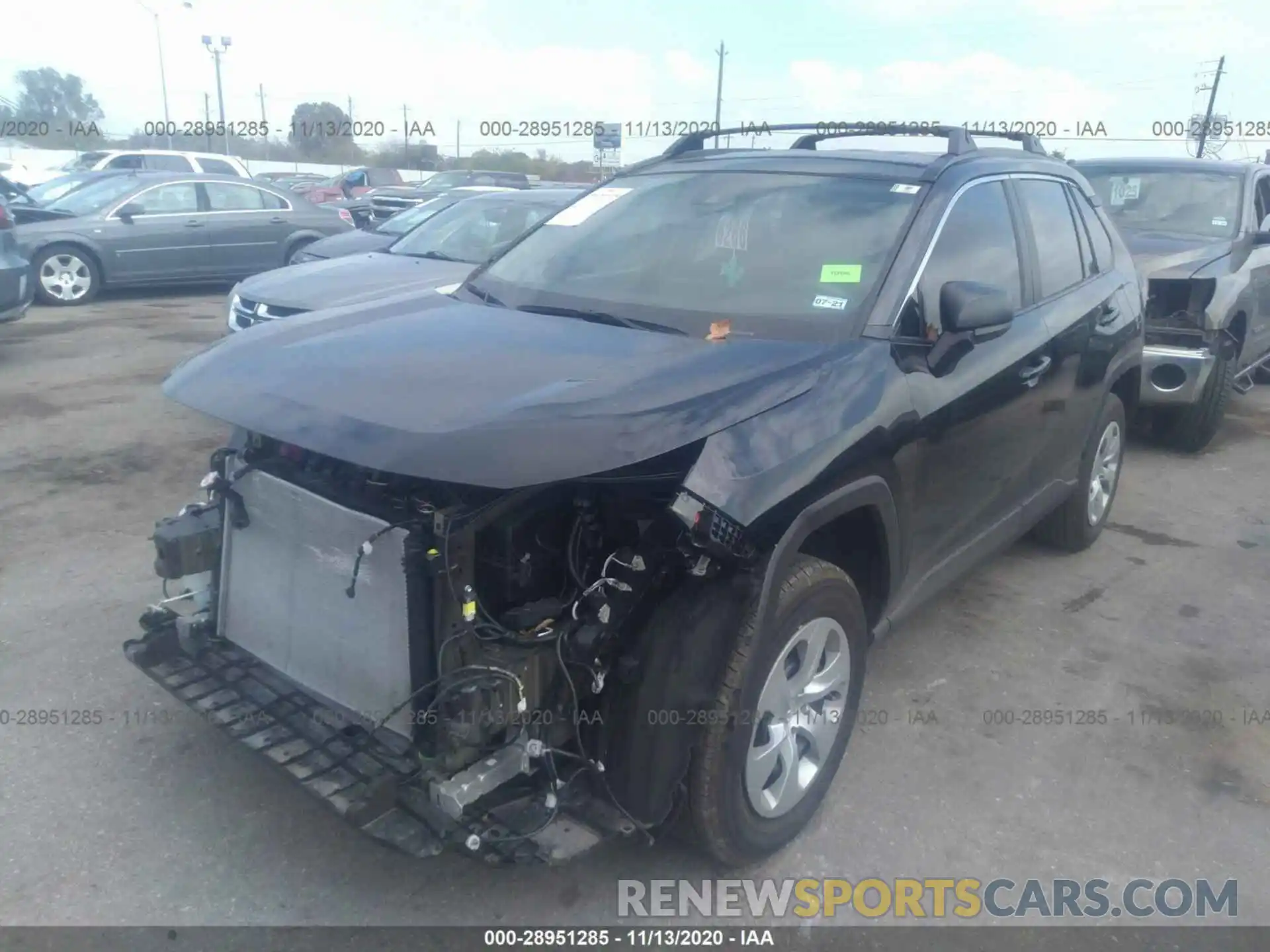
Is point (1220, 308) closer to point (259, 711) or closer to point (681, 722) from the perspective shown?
point (681, 722)

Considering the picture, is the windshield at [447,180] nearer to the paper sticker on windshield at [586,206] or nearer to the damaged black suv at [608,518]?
the paper sticker on windshield at [586,206]

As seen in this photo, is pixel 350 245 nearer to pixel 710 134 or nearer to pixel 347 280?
pixel 347 280

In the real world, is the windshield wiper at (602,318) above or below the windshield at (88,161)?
above

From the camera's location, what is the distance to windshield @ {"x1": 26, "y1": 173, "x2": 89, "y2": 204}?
14.3 meters

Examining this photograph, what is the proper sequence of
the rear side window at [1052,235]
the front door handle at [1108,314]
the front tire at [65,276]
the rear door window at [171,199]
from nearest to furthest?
the rear side window at [1052,235], the front door handle at [1108,314], the front tire at [65,276], the rear door window at [171,199]

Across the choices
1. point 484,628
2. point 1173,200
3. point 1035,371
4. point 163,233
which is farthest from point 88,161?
point 484,628

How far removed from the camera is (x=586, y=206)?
13.7ft

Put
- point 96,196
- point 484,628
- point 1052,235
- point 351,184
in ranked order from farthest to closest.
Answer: point 351,184 → point 96,196 → point 1052,235 → point 484,628

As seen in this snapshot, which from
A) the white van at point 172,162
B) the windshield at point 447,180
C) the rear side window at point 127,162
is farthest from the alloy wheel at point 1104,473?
the windshield at point 447,180

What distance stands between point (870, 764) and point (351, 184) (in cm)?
2681

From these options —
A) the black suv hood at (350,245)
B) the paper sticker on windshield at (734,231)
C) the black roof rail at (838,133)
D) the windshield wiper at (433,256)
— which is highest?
the black roof rail at (838,133)

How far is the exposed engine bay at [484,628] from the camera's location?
2469mm

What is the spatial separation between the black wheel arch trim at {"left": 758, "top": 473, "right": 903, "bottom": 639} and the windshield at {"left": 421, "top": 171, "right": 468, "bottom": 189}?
22.7 m

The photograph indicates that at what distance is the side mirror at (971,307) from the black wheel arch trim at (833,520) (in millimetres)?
571
